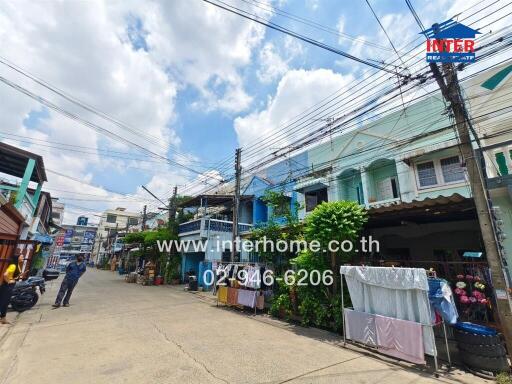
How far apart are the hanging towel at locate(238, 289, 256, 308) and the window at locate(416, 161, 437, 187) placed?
29.5ft

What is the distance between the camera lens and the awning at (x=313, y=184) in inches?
589

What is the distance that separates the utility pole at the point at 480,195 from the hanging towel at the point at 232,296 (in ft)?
25.3

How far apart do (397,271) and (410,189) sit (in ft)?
26.2

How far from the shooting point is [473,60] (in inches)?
204

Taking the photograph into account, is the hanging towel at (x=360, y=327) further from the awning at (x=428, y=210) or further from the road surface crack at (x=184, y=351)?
the road surface crack at (x=184, y=351)

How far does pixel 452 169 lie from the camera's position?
35.6 feet

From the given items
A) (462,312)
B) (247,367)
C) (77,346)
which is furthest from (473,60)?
(77,346)

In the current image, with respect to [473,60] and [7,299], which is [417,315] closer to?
[473,60]

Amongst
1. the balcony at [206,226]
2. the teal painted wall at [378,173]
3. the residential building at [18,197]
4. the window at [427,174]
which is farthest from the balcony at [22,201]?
the window at [427,174]

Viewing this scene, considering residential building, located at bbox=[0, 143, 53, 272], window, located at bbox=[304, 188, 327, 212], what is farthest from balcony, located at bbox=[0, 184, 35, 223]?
window, located at bbox=[304, 188, 327, 212]

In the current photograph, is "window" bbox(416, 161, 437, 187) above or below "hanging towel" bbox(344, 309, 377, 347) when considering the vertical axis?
above

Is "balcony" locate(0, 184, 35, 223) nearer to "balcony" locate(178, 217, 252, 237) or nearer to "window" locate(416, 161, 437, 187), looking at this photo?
"balcony" locate(178, 217, 252, 237)

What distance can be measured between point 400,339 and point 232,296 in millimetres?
6567

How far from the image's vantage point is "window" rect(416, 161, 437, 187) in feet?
37.2
